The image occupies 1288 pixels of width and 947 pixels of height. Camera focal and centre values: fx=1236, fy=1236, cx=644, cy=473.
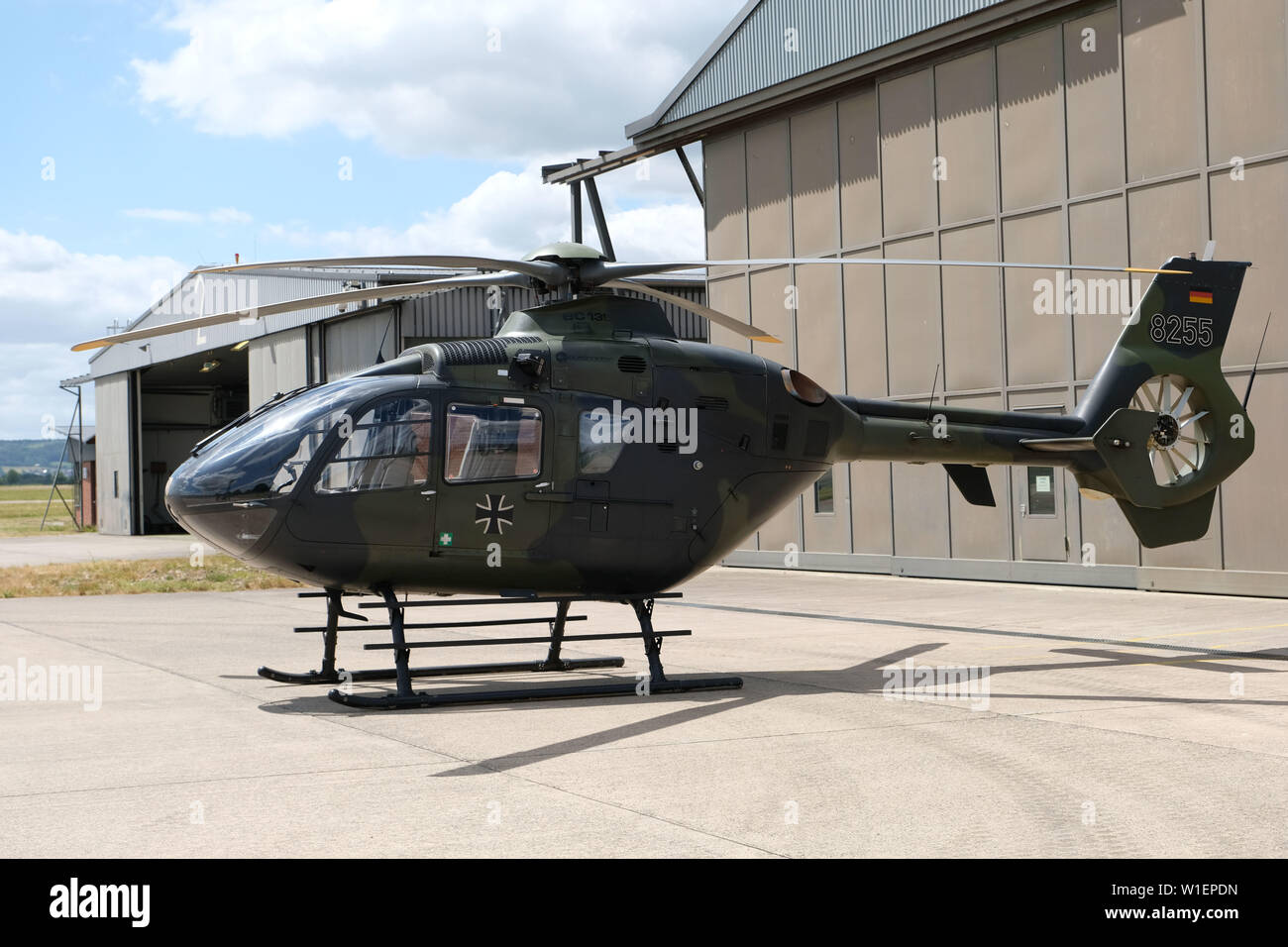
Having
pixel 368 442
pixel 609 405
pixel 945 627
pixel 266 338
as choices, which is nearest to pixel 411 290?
pixel 368 442

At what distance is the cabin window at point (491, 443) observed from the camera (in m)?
9.95

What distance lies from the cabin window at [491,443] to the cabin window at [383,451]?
226mm

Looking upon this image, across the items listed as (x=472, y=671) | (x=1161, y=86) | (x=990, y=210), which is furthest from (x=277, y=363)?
(x=472, y=671)

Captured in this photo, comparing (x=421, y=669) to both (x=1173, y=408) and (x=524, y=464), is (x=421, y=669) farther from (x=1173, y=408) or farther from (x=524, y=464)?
(x=1173, y=408)

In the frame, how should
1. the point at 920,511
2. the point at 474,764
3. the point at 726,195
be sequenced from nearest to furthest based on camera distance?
the point at 474,764 < the point at 920,511 < the point at 726,195

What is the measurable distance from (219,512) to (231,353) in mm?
41866

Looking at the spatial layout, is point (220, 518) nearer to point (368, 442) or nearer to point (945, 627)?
point (368, 442)

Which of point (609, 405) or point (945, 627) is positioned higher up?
point (609, 405)

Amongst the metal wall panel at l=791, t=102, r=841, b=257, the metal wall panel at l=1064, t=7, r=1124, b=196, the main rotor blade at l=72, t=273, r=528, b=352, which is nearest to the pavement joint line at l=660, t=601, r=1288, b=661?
the main rotor blade at l=72, t=273, r=528, b=352

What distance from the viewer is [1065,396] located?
65.0ft

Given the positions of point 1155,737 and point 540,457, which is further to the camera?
point 540,457

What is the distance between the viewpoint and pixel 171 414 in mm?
58469

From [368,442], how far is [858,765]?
4.59 metres

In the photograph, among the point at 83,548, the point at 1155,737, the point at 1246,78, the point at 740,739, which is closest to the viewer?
the point at 1155,737
